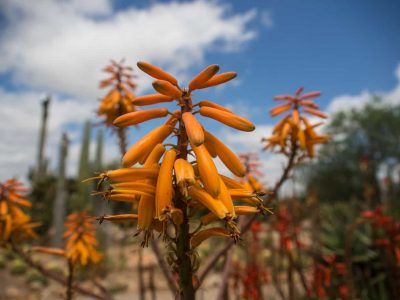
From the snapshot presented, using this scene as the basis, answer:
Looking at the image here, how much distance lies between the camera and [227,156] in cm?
166

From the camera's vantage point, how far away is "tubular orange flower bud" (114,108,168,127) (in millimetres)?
1640

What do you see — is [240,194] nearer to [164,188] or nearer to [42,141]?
[164,188]

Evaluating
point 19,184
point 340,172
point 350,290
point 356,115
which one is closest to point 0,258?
point 19,184

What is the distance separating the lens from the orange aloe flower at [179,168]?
147 centimetres

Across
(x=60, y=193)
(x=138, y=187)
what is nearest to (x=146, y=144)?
(x=138, y=187)

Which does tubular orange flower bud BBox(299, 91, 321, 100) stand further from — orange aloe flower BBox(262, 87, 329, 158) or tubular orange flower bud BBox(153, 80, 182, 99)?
tubular orange flower bud BBox(153, 80, 182, 99)

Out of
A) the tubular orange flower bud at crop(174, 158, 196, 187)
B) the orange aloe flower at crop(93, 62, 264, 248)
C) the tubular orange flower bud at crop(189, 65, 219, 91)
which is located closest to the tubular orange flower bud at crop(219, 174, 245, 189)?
the orange aloe flower at crop(93, 62, 264, 248)

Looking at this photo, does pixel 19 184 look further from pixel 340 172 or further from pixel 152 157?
pixel 340 172

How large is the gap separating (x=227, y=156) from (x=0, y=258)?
13.7 m

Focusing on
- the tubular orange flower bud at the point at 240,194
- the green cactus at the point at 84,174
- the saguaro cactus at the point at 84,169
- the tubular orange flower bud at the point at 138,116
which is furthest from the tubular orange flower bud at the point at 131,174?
the saguaro cactus at the point at 84,169

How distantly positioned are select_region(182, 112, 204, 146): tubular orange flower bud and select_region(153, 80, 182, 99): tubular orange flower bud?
0.38ft

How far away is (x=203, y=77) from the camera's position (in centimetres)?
169

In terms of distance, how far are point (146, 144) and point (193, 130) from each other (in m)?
0.24

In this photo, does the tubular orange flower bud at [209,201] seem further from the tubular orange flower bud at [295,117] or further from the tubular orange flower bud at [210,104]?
the tubular orange flower bud at [295,117]
